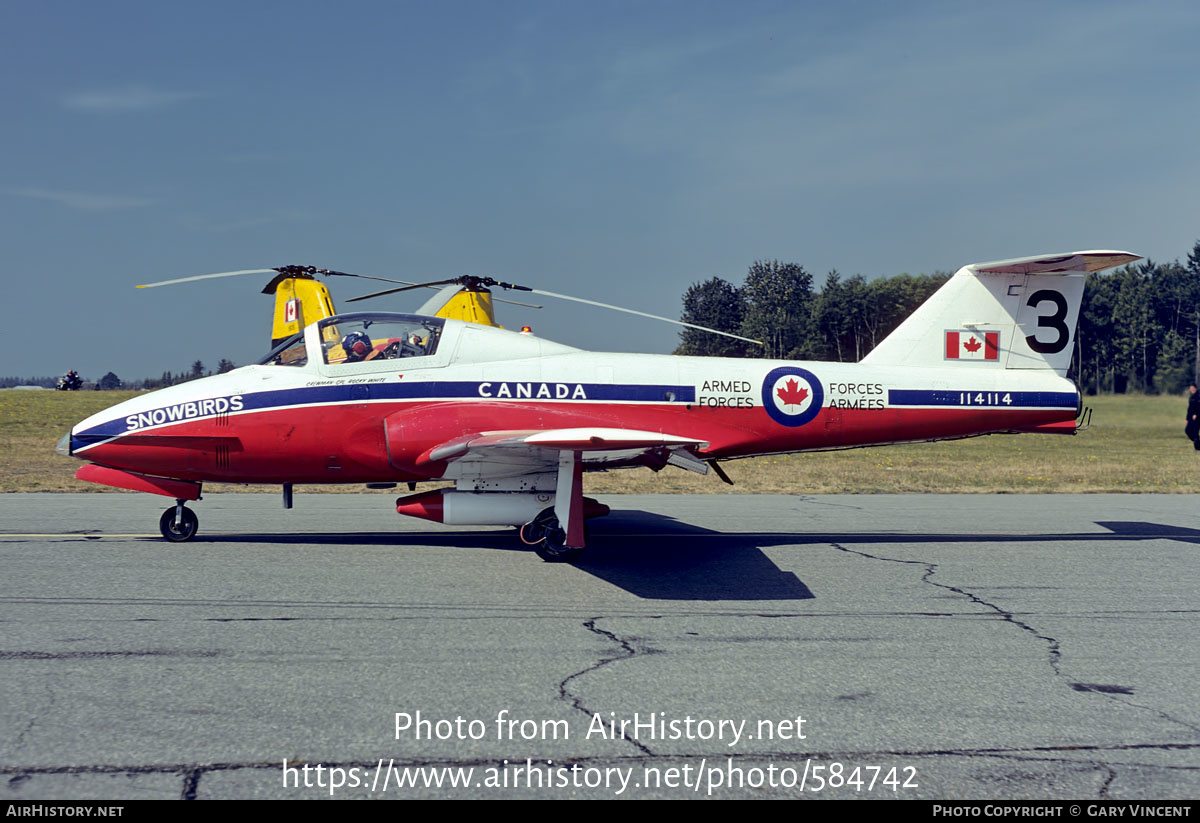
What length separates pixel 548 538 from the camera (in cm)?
962

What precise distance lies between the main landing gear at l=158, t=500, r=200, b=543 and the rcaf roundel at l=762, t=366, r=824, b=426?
23.3ft

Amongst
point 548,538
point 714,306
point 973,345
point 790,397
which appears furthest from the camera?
point 714,306

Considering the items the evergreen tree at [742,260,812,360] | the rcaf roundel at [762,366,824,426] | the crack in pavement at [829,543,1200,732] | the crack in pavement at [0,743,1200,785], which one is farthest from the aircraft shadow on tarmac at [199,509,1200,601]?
the evergreen tree at [742,260,812,360]

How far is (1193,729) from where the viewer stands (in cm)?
487

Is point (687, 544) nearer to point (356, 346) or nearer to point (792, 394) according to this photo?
point (792, 394)

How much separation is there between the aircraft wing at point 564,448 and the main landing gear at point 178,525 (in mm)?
2909

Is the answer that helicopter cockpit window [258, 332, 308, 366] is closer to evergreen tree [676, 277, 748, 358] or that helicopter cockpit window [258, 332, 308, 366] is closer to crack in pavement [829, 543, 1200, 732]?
crack in pavement [829, 543, 1200, 732]

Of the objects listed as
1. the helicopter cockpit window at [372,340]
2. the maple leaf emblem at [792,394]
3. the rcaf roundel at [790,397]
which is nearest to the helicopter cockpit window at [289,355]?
the helicopter cockpit window at [372,340]

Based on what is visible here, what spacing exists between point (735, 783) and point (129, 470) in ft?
29.0

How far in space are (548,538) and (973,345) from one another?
20.4 feet

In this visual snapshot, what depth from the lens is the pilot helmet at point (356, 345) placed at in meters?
10.4

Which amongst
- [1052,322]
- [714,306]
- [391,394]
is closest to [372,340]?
[391,394]

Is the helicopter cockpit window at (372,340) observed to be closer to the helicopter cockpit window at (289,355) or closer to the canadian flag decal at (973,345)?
the helicopter cockpit window at (289,355)

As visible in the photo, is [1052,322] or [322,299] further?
[322,299]
